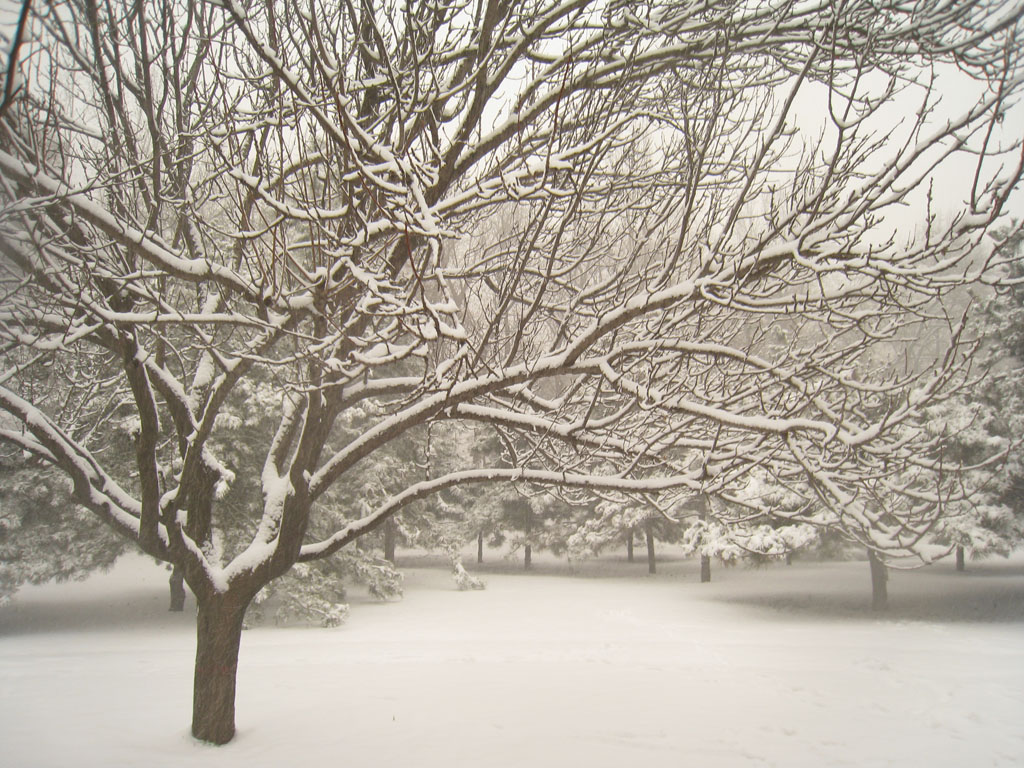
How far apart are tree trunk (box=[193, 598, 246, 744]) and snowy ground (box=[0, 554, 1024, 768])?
0.14m

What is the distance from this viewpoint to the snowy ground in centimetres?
423

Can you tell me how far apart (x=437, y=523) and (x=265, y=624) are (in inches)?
210

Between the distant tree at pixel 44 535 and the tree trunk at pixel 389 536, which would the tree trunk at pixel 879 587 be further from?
the distant tree at pixel 44 535

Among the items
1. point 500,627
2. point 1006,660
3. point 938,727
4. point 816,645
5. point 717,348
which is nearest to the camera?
point 717,348

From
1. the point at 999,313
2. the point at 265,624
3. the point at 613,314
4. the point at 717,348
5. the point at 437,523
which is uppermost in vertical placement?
the point at 999,313

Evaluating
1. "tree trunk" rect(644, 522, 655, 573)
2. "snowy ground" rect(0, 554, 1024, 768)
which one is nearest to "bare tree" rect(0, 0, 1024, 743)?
"snowy ground" rect(0, 554, 1024, 768)

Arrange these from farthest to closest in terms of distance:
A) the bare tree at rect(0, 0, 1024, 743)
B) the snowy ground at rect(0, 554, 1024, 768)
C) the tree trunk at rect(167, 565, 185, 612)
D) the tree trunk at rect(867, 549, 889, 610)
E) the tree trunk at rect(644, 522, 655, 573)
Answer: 1. the tree trunk at rect(644, 522, 655, 573)
2. the tree trunk at rect(167, 565, 185, 612)
3. the tree trunk at rect(867, 549, 889, 610)
4. the snowy ground at rect(0, 554, 1024, 768)
5. the bare tree at rect(0, 0, 1024, 743)

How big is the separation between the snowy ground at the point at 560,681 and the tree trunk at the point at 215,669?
0.46ft

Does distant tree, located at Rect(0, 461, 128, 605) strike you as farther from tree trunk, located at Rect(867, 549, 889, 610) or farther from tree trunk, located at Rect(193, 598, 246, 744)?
tree trunk, located at Rect(867, 549, 889, 610)

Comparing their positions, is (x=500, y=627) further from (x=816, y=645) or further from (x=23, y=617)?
(x=23, y=617)

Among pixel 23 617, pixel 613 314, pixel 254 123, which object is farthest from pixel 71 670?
pixel 613 314

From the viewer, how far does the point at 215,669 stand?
12.9 ft

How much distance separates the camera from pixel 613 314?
3.06 m

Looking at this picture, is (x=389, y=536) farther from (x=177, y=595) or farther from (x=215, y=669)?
(x=215, y=669)
